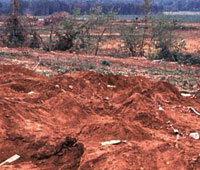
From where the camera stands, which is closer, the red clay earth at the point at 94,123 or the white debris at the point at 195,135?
the red clay earth at the point at 94,123

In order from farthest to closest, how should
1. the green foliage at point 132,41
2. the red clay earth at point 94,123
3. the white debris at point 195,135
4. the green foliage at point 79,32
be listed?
the green foliage at point 132,41 → the green foliage at point 79,32 → the white debris at point 195,135 → the red clay earth at point 94,123

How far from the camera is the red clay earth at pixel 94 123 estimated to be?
4.86 m

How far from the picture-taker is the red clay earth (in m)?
4.86

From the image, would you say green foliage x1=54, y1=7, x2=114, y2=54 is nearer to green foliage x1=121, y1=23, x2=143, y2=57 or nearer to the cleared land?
green foliage x1=121, y1=23, x2=143, y2=57

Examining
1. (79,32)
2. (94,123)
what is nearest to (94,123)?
(94,123)

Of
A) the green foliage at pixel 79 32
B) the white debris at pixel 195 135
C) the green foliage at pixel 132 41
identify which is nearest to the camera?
the white debris at pixel 195 135

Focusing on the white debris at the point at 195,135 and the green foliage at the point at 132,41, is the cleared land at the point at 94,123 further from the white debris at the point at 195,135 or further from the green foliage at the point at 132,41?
the green foliage at the point at 132,41

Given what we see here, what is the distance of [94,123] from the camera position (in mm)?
6016

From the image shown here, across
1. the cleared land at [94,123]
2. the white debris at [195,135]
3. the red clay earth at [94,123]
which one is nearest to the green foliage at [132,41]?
the cleared land at [94,123]

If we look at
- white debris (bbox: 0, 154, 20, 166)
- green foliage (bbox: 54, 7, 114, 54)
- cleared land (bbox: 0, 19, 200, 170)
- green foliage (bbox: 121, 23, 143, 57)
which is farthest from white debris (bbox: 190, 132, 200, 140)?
green foliage (bbox: 121, 23, 143, 57)

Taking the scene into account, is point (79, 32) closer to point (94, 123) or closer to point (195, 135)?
point (94, 123)

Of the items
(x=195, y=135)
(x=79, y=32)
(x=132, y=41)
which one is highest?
(x=79, y=32)


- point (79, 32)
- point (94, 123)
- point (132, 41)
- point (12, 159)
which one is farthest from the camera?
point (132, 41)

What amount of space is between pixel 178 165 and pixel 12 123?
101 inches
